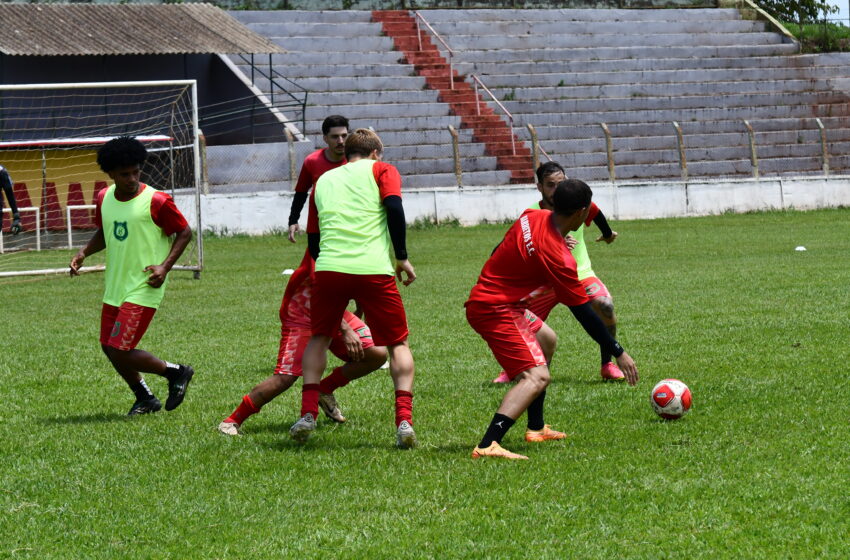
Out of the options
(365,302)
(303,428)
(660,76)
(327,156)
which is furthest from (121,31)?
(303,428)

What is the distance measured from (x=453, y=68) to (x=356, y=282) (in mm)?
27466

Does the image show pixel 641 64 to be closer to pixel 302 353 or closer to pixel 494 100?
pixel 494 100

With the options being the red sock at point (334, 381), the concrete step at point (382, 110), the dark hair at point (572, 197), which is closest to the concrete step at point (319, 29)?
the concrete step at point (382, 110)

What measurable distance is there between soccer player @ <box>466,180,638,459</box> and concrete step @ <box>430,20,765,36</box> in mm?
28787

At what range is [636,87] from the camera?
3406 centimetres

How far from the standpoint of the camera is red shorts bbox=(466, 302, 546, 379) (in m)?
6.32

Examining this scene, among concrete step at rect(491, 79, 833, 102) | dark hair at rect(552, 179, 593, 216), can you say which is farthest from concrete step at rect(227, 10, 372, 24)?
dark hair at rect(552, 179, 593, 216)

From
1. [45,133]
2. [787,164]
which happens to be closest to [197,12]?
[45,133]

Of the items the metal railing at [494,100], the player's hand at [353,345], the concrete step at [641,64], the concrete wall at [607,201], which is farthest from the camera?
the concrete step at [641,64]

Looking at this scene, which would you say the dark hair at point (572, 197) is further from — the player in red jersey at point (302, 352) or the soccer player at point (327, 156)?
the soccer player at point (327, 156)

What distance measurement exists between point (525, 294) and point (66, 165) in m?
19.6

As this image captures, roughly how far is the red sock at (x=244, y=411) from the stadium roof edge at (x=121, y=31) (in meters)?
21.6

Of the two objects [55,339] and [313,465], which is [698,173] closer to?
[55,339]

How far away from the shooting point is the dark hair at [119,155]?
736 centimetres
